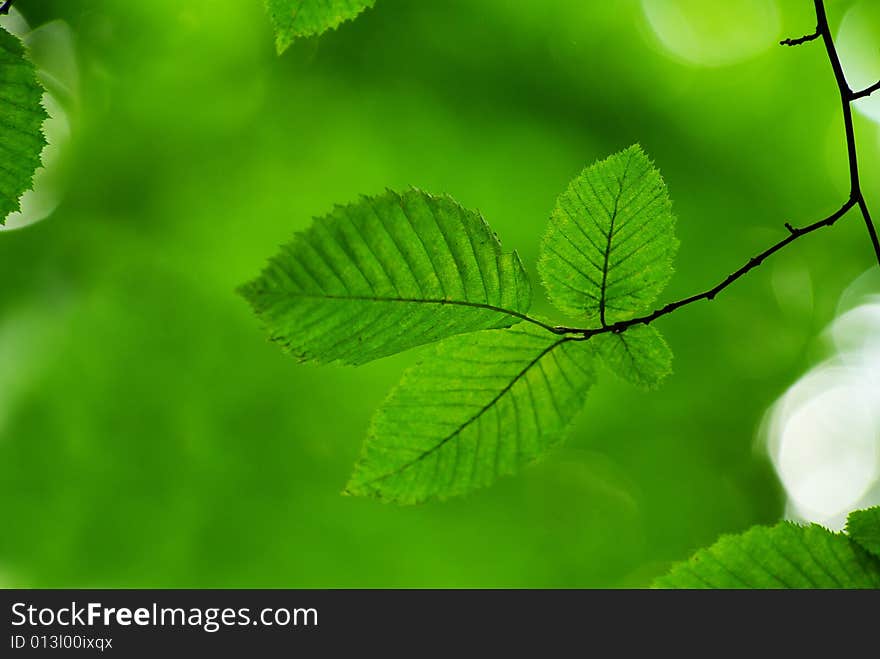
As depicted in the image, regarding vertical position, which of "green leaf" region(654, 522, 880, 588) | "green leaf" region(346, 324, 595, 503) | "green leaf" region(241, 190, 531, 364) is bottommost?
"green leaf" region(654, 522, 880, 588)

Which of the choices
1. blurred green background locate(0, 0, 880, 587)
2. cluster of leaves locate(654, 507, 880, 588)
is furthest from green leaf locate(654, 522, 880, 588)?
blurred green background locate(0, 0, 880, 587)

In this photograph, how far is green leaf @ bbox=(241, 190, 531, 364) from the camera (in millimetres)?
563

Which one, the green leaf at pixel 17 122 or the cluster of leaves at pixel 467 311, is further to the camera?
the green leaf at pixel 17 122

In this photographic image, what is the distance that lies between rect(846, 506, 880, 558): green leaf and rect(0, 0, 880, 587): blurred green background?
3.60 metres

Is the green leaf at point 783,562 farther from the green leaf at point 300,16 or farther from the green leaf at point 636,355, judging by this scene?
the green leaf at point 300,16

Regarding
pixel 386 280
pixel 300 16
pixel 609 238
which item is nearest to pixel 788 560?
pixel 609 238

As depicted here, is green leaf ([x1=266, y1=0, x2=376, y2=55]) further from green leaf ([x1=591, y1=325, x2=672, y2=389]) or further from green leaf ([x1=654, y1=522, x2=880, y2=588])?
green leaf ([x1=654, y1=522, x2=880, y2=588])

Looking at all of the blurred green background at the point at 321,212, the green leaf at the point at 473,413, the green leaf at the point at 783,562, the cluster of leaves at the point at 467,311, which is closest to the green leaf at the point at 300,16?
the cluster of leaves at the point at 467,311

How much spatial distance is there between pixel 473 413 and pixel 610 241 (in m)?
0.19

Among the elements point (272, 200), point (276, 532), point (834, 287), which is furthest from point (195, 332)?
point (834, 287)

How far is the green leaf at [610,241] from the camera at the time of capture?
633 millimetres

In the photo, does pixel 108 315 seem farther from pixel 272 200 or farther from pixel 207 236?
pixel 272 200

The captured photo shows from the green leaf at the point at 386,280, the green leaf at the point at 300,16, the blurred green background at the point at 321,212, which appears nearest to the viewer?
the green leaf at the point at 386,280

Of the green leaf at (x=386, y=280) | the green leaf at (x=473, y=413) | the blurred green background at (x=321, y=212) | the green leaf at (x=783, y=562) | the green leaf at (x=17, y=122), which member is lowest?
the green leaf at (x=783, y=562)
